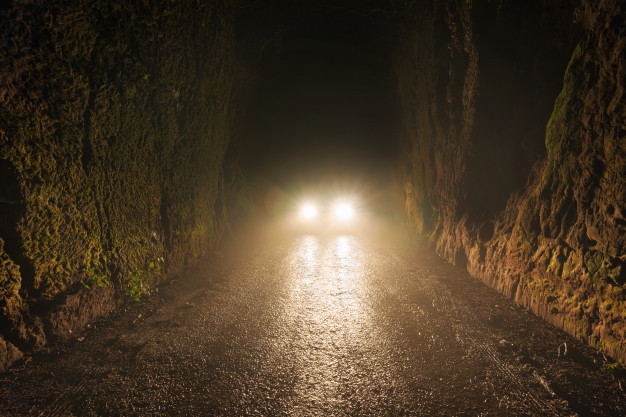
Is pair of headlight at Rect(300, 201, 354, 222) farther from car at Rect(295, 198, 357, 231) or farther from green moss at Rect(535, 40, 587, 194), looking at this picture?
green moss at Rect(535, 40, 587, 194)

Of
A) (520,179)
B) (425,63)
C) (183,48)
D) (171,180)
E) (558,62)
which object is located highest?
(425,63)

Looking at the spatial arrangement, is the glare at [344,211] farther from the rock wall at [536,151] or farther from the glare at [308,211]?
the rock wall at [536,151]

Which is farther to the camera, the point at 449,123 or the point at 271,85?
the point at 271,85

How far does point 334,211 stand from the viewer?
747 inches

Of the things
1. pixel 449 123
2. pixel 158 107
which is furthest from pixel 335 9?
pixel 158 107

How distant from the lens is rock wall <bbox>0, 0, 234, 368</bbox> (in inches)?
127

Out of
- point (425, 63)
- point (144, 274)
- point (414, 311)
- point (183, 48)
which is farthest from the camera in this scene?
point (425, 63)

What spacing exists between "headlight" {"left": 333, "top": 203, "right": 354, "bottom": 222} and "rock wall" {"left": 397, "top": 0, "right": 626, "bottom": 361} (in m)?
9.05

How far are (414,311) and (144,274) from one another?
4740 millimetres

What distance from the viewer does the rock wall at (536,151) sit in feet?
11.2

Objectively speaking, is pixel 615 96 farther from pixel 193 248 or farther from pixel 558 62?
pixel 193 248

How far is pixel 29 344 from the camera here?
11.1 ft

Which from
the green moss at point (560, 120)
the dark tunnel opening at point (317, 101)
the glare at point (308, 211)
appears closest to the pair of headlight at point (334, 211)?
the glare at point (308, 211)

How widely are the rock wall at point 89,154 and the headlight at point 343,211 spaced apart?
37.7 feet
